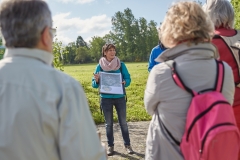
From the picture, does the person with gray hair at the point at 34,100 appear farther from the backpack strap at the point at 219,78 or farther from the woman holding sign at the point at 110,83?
the woman holding sign at the point at 110,83

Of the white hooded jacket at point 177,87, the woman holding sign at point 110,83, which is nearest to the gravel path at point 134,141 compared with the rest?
the woman holding sign at point 110,83

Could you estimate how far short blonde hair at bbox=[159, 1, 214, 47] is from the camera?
2.29m

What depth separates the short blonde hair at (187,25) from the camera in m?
2.29

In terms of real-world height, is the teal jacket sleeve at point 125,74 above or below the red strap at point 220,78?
below

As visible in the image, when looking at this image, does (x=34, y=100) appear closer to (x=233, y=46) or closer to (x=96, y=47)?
(x=233, y=46)

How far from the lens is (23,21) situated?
1584 millimetres

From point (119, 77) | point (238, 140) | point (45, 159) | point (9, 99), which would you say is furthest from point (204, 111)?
point (119, 77)

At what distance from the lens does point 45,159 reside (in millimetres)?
1625

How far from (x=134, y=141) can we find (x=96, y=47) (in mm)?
86385

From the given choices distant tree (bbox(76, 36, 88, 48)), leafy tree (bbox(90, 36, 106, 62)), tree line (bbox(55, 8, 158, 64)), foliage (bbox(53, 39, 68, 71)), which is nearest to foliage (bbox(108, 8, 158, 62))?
tree line (bbox(55, 8, 158, 64))

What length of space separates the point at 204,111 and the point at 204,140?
0.63 ft

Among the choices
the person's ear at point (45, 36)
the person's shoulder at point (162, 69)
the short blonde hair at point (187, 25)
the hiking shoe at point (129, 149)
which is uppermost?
the short blonde hair at point (187, 25)

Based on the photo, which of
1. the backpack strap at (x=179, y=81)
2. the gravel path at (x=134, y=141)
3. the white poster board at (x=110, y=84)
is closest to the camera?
the backpack strap at (x=179, y=81)

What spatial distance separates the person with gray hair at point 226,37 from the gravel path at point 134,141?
2.78 metres
